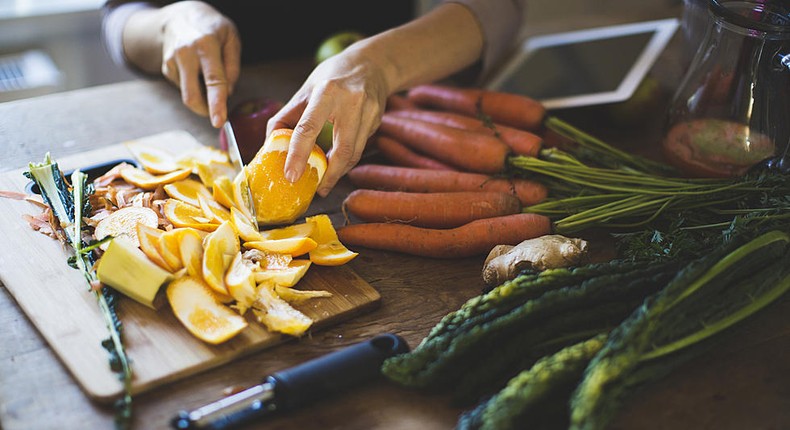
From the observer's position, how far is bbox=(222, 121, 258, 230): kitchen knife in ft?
4.94

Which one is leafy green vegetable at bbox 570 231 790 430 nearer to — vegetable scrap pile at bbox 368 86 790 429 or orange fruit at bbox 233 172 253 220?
vegetable scrap pile at bbox 368 86 790 429

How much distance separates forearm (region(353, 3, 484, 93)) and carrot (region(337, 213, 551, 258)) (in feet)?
1.48

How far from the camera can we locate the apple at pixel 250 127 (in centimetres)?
178

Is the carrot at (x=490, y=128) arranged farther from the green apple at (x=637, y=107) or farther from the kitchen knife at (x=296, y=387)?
the kitchen knife at (x=296, y=387)

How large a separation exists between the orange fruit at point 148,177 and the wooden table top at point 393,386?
1.29 feet

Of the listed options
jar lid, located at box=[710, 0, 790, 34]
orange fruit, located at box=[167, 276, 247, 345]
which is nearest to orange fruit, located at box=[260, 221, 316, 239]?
orange fruit, located at box=[167, 276, 247, 345]

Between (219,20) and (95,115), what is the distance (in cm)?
49

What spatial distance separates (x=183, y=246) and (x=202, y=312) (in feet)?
0.52

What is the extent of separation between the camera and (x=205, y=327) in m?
1.23

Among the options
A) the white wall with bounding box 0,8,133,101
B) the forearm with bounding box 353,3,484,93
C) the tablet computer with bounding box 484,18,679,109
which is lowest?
the white wall with bounding box 0,8,133,101

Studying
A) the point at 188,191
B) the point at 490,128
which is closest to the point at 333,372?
the point at 188,191

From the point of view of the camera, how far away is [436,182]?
173cm

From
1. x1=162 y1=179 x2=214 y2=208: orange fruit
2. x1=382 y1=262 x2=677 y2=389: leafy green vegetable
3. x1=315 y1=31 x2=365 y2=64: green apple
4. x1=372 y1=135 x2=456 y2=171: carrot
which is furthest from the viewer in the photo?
x1=315 y1=31 x2=365 y2=64: green apple

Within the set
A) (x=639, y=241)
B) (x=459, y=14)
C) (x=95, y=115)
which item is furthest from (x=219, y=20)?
(x=639, y=241)
